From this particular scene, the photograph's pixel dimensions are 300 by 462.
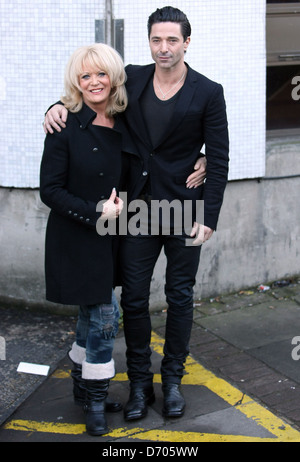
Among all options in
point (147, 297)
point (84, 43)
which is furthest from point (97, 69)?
point (84, 43)

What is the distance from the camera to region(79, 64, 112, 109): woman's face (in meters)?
3.34

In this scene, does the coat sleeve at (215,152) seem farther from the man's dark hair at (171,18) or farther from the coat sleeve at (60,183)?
the coat sleeve at (60,183)

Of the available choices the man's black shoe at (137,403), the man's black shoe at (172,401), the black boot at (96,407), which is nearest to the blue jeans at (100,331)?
the black boot at (96,407)

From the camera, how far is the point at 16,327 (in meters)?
4.91

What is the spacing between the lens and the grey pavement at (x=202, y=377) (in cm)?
362

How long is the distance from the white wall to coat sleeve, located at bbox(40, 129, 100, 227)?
1.48 m

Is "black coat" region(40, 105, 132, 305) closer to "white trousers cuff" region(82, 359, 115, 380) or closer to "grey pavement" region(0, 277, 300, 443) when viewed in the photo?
"white trousers cuff" region(82, 359, 115, 380)

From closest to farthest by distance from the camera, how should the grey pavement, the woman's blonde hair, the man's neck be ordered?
the woman's blonde hair < the man's neck < the grey pavement

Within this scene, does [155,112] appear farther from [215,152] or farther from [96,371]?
[96,371]

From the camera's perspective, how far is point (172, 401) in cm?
374

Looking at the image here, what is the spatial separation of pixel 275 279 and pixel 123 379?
192 cm

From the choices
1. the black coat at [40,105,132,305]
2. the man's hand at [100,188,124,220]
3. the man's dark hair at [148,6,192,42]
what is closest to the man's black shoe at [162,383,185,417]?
the black coat at [40,105,132,305]

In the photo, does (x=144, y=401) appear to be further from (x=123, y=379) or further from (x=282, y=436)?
(x=282, y=436)

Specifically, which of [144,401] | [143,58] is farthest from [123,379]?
[143,58]
